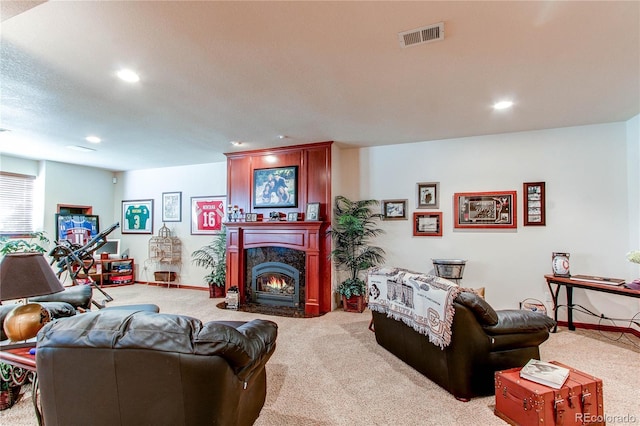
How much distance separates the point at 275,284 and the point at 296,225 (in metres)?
1.15

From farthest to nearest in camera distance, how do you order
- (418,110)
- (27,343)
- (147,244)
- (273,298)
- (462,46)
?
(147,244) → (273,298) → (418,110) → (462,46) → (27,343)

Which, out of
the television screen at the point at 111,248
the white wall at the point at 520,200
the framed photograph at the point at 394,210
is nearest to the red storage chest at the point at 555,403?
the white wall at the point at 520,200

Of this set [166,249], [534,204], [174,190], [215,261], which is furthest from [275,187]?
[534,204]

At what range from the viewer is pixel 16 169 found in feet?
19.0

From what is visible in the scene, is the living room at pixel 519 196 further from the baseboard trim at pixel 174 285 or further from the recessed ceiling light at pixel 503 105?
the baseboard trim at pixel 174 285

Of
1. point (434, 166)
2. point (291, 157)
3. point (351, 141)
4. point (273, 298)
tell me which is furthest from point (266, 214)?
point (434, 166)

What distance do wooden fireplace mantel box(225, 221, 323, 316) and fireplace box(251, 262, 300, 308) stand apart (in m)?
0.23

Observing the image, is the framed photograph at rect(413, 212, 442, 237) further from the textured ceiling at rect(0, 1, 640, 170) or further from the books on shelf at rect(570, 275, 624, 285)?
the books on shelf at rect(570, 275, 624, 285)

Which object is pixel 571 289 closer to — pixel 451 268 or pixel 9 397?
pixel 451 268

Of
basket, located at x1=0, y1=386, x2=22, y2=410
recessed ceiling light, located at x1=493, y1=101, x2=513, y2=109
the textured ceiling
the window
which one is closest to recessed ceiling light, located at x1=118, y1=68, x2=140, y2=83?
the textured ceiling

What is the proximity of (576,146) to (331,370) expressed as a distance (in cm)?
435

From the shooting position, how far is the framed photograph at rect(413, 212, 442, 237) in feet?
15.5

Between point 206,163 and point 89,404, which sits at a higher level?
point 206,163

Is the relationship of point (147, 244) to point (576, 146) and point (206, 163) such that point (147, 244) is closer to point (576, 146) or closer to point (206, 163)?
point (206, 163)
